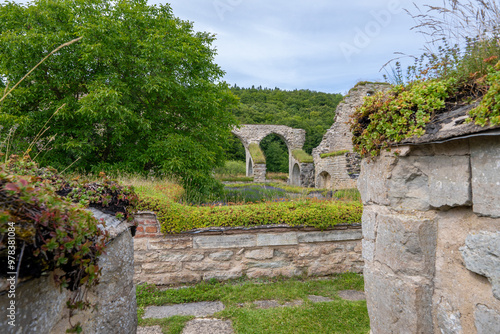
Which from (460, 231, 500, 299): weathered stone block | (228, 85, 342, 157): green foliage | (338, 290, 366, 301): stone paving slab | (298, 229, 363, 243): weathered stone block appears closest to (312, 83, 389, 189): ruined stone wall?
(298, 229, 363, 243): weathered stone block

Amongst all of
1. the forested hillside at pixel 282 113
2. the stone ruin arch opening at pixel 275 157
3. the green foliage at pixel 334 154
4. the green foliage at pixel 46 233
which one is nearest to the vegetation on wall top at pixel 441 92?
the green foliage at pixel 46 233

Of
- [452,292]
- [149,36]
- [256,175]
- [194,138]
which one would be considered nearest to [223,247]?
[452,292]

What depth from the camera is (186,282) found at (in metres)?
4.09

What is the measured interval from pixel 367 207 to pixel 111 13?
8034 millimetres

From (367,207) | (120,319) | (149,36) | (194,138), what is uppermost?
(149,36)

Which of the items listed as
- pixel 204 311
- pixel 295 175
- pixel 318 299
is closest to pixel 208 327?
pixel 204 311

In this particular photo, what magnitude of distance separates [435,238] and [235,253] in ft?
9.79

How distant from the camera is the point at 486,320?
1.37m

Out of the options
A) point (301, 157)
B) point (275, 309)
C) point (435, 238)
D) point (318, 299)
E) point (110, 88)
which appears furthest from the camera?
point (301, 157)

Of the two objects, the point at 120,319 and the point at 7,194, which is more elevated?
the point at 7,194

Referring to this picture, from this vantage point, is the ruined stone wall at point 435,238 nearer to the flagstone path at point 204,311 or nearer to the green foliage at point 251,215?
the flagstone path at point 204,311

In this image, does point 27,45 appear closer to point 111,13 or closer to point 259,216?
point 111,13

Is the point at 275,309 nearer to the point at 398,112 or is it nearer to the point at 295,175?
the point at 398,112

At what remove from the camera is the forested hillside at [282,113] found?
115 feet
